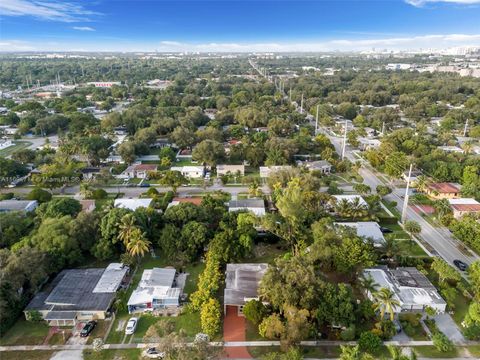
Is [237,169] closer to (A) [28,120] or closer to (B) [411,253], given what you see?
(B) [411,253]

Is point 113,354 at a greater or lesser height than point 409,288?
lesser

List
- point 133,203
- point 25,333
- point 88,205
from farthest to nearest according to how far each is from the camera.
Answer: point 88,205 < point 133,203 < point 25,333

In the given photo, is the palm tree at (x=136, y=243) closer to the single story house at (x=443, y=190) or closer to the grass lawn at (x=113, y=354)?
the grass lawn at (x=113, y=354)

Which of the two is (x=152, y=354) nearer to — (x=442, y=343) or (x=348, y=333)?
(x=348, y=333)

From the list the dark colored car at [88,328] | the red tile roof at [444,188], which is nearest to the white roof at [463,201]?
the red tile roof at [444,188]

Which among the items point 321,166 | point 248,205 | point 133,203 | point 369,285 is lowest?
point 321,166

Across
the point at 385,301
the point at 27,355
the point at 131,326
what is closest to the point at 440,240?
the point at 385,301

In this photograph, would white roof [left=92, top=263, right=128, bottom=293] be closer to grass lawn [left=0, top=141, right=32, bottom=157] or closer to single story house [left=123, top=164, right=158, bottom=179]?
single story house [left=123, top=164, right=158, bottom=179]
